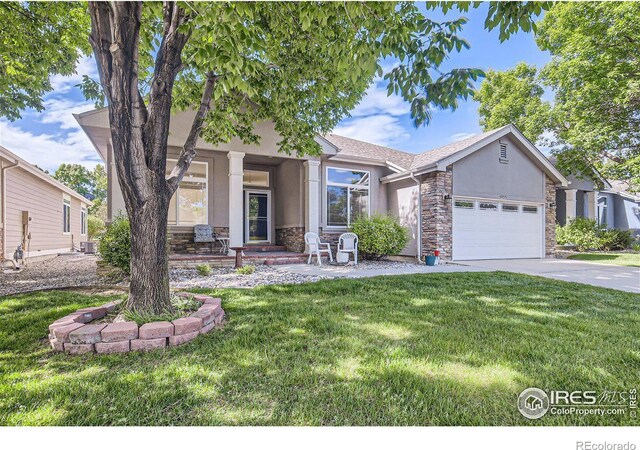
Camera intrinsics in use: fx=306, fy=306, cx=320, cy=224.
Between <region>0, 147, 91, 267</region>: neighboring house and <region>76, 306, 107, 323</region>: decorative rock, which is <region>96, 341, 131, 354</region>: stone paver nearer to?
<region>76, 306, 107, 323</region>: decorative rock

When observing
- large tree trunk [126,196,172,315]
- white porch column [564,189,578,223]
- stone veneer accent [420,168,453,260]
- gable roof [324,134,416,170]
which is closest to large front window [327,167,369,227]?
gable roof [324,134,416,170]

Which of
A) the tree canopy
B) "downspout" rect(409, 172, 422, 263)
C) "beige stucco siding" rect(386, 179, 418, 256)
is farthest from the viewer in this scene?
the tree canopy

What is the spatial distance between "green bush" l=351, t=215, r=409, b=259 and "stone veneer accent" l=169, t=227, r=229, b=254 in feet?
15.2

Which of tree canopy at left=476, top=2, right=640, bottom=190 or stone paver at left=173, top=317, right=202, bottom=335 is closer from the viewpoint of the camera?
stone paver at left=173, top=317, right=202, bottom=335

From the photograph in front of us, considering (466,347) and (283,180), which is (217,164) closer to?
(283,180)

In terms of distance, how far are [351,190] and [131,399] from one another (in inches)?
412

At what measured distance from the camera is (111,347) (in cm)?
282

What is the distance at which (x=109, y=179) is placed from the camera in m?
8.10

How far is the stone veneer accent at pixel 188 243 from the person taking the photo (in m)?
9.88

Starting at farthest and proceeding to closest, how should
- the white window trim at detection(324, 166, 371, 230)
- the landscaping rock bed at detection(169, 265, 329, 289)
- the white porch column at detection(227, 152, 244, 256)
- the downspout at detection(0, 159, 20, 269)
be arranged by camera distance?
the white window trim at detection(324, 166, 371, 230), the downspout at detection(0, 159, 20, 269), the white porch column at detection(227, 152, 244, 256), the landscaping rock bed at detection(169, 265, 329, 289)

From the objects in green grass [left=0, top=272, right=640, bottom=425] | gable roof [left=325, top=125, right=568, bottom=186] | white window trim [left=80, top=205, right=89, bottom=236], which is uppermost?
gable roof [left=325, top=125, right=568, bottom=186]

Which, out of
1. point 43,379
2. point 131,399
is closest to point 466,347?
point 131,399

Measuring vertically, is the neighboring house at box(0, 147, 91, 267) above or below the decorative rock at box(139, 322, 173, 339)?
above

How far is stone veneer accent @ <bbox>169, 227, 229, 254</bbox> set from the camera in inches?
389
